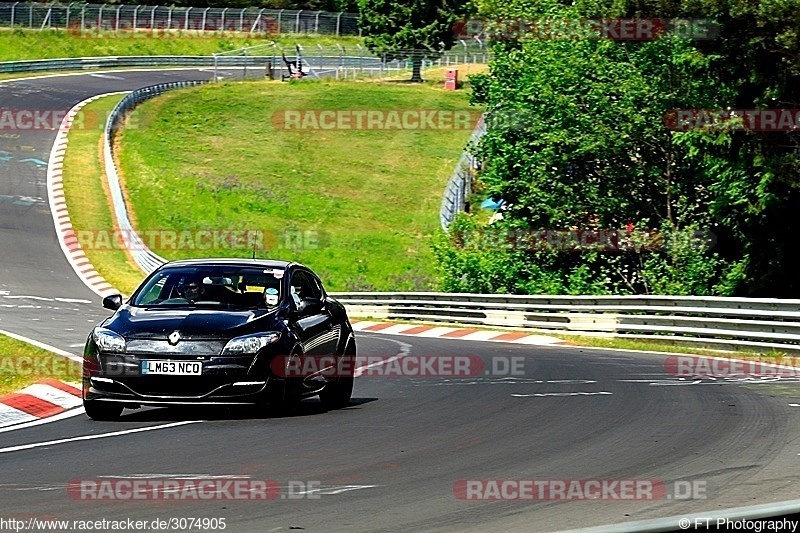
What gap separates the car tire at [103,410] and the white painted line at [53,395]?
130 centimetres

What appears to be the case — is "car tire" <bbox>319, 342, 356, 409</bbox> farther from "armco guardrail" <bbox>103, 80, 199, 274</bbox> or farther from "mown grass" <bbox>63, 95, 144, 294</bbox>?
"armco guardrail" <bbox>103, 80, 199, 274</bbox>

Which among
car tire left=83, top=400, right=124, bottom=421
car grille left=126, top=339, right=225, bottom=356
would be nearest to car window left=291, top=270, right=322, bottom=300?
car grille left=126, top=339, right=225, bottom=356

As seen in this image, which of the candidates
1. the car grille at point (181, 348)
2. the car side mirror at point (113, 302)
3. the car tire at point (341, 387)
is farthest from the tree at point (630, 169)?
the car grille at point (181, 348)

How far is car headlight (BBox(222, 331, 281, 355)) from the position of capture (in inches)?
448

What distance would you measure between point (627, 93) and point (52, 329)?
15335 mm

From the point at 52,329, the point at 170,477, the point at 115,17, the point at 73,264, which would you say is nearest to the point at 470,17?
the point at 115,17

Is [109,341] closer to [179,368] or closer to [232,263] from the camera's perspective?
[179,368]

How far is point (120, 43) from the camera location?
84.9 meters

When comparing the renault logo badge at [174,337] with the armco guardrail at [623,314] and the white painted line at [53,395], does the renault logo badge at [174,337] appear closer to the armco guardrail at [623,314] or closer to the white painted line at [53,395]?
the white painted line at [53,395]

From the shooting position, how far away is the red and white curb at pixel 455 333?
25.5m

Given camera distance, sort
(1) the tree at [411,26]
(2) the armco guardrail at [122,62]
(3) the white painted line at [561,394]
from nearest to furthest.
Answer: (3) the white painted line at [561,394] < (2) the armco guardrail at [122,62] < (1) the tree at [411,26]

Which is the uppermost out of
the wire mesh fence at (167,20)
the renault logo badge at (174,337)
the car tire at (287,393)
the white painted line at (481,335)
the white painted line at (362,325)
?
the wire mesh fence at (167,20)

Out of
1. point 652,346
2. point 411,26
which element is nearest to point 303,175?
point 411,26

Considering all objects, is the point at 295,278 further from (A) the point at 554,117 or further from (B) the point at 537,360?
(A) the point at 554,117
